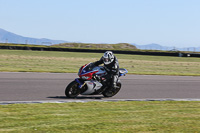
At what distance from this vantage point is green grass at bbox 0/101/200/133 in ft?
22.2

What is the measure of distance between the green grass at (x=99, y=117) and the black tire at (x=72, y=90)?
1.22m

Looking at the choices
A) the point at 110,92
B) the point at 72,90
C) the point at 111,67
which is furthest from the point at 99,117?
the point at 110,92

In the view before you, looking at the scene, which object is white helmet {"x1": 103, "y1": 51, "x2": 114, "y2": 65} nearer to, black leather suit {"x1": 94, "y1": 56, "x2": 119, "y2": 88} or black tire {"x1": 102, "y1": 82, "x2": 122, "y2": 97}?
black leather suit {"x1": 94, "y1": 56, "x2": 119, "y2": 88}

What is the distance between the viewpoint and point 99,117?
311 inches

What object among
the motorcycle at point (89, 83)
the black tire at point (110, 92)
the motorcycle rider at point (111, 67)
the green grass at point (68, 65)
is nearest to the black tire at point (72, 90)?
the motorcycle at point (89, 83)

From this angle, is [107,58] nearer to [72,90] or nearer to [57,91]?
[72,90]

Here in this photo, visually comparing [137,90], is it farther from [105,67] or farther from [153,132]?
[153,132]

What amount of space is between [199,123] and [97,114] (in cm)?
222

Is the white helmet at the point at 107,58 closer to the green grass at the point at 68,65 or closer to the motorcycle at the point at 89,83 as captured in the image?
the motorcycle at the point at 89,83

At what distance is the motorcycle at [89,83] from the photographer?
36.3 feet

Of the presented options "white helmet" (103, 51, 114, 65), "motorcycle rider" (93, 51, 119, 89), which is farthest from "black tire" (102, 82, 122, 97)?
"white helmet" (103, 51, 114, 65)

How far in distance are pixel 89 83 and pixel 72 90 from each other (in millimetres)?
557

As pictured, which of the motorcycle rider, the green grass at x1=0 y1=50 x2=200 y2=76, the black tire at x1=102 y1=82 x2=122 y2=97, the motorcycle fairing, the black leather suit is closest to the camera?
the motorcycle fairing

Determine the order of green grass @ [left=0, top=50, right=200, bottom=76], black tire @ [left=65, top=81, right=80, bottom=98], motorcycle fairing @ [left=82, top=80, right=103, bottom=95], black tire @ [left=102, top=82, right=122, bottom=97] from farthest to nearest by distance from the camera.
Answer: green grass @ [left=0, top=50, right=200, bottom=76]
black tire @ [left=102, top=82, right=122, bottom=97]
motorcycle fairing @ [left=82, top=80, right=103, bottom=95]
black tire @ [left=65, top=81, right=80, bottom=98]
